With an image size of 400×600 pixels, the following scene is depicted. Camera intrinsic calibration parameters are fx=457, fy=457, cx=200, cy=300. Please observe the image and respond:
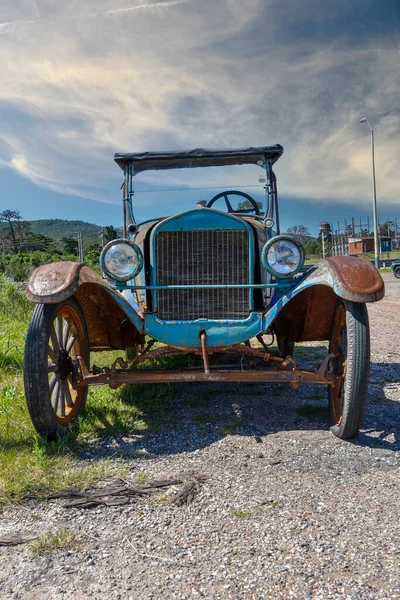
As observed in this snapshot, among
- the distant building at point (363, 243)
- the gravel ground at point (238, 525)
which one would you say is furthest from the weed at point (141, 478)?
the distant building at point (363, 243)

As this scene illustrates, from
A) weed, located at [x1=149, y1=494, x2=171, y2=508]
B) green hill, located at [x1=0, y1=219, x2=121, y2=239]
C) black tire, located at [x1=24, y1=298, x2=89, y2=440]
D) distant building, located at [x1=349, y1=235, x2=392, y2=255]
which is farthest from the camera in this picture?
green hill, located at [x1=0, y1=219, x2=121, y2=239]

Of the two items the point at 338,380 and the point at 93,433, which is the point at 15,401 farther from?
the point at 338,380

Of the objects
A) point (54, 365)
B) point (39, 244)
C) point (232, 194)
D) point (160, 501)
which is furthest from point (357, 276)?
point (39, 244)

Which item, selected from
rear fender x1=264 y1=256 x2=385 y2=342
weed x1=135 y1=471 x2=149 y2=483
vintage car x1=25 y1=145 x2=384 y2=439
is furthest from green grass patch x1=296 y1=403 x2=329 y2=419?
weed x1=135 y1=471 x2=149 y2=483

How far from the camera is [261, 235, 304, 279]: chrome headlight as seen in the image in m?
3.37

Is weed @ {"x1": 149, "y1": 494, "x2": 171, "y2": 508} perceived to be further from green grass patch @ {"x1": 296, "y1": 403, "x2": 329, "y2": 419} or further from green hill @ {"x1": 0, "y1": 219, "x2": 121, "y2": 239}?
green hill @ {"x1": 0, "y1": 219, "x2": 121, "y2": 239}

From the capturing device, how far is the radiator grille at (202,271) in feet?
11.6

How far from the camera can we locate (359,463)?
2713mm

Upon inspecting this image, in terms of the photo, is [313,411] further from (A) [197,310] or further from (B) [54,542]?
(B) [54,542]

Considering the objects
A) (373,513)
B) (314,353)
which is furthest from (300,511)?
(314,353)

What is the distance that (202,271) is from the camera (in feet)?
11.6

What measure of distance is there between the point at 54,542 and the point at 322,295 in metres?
2.42

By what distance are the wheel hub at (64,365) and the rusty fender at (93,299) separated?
445mm

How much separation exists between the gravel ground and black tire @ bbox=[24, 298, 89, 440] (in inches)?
14.5
